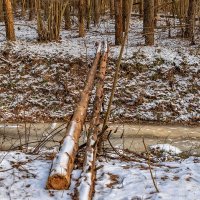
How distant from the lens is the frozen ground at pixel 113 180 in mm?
4461

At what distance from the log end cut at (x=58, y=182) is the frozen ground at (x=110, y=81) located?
6261mm

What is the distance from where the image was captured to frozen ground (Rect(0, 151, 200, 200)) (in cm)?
446

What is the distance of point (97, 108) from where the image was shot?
695cm

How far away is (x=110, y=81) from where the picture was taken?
1241 centimetres

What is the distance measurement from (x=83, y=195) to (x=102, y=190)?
1.50 ft

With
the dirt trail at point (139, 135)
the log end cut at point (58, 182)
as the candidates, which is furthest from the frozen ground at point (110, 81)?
the log end cut at point (58, 182)

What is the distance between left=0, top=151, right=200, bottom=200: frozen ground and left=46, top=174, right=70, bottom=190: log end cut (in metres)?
0.07

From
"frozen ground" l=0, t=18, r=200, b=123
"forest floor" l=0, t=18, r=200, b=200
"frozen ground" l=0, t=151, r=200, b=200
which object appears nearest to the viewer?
"frozen ground" l=0, t=151, r=200, b=200

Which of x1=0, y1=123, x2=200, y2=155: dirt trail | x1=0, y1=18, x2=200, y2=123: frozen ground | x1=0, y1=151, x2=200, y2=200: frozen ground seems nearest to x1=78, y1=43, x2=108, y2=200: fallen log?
x1=0, y1=151, x2=200, y2=200: frozen ground

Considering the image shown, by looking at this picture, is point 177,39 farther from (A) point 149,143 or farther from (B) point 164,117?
(A) point 149,143

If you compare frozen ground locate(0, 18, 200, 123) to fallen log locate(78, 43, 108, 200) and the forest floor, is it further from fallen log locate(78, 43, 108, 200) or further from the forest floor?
fallen log locate(78, 43, 108, 200)

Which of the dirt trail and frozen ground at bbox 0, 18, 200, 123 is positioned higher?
frozen ground at bbox 0, 18, 200, 123

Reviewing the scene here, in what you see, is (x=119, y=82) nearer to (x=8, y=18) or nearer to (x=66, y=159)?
(x=8, y=18)

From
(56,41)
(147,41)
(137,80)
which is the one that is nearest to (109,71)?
(137,80)
